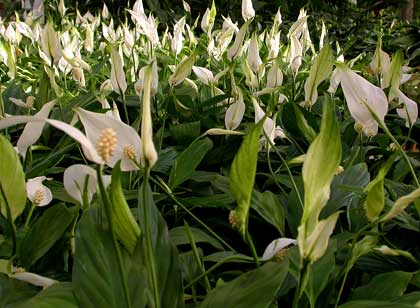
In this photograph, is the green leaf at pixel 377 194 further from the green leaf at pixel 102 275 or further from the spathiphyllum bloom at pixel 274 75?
the spathiphyllum bloom at pixel 274 75

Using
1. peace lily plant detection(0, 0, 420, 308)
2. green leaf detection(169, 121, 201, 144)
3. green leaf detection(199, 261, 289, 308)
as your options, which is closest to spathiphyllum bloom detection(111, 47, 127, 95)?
peace lily plant detection(0, 0, 420, 308)

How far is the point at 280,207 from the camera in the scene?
744 millimetres

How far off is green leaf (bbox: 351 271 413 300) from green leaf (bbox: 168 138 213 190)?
0.98 feet

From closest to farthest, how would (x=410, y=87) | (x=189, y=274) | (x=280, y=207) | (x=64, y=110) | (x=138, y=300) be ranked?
(x=138, y=300), (x=189, y=274), (x=280, y=207), (x=64, y=110), (x=410, y=87)

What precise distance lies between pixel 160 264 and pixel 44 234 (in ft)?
0.57

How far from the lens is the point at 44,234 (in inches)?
26.3

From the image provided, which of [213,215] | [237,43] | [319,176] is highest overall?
[319,176]

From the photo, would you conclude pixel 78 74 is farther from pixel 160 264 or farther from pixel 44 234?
pixel 160 264

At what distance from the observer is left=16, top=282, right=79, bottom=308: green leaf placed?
53cm

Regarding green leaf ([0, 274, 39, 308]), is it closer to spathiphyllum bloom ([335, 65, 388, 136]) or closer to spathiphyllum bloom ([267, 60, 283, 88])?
spathiphyllum bloom ([335, 65, 388, 136])

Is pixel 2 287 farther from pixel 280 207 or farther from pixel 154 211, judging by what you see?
pixel 280 207

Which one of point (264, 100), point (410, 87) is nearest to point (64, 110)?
point (264, 100)

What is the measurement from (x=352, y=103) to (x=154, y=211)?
25cm

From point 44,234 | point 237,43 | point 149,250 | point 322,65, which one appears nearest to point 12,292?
point 44,234
